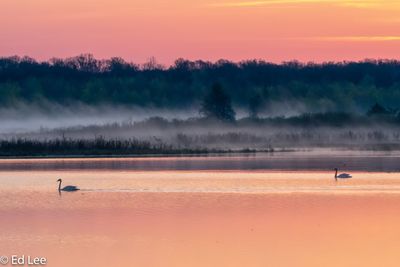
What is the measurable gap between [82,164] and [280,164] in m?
8.96

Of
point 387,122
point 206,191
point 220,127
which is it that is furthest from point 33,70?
point 206,191

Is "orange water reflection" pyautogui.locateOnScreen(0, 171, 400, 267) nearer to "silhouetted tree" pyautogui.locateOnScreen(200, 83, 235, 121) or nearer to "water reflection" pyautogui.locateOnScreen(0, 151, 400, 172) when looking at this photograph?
"water reflection" pyautogui.locateOnScreen(0, 151, 400, 172)

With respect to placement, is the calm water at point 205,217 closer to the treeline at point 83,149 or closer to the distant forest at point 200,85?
the treeline at point 83,149

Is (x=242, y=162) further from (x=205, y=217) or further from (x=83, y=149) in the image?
(x=205, y=217)

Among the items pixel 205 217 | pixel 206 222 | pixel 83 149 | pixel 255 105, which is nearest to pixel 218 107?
pixel 255 105

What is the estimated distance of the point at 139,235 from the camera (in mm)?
20656

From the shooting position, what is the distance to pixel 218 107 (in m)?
72.2

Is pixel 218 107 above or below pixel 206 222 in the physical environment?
above

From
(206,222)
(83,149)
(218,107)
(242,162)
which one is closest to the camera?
(206,222)

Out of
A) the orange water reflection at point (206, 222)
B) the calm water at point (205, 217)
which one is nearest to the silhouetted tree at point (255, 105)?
the calm water at point (205, 217)

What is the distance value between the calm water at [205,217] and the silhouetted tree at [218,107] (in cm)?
3043

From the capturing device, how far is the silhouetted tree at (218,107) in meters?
71.9

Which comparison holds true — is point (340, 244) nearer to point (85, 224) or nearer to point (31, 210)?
point (85, 224)

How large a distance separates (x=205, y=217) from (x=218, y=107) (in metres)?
48.7
